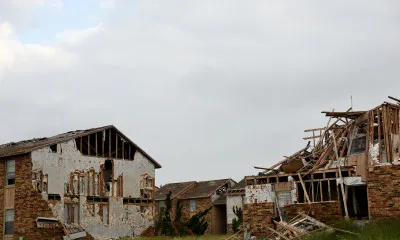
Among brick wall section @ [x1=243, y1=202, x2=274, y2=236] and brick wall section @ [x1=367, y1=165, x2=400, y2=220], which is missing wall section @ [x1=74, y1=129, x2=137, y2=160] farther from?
brick wall section @ [x1=367, y1=165, x2=400, y2=220]

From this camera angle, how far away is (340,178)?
25.7 m

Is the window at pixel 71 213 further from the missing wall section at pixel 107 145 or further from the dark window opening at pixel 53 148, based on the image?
the missing wall section at pixel 107 145

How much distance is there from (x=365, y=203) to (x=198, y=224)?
18.7m

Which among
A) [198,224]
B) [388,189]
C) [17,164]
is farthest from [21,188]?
[388,189]

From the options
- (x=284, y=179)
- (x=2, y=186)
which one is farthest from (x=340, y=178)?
(x=2, y=186)

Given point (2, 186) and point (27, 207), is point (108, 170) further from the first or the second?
point (2, 186)

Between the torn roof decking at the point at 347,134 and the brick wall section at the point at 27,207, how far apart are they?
14.0 m

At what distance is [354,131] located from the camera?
2730cm

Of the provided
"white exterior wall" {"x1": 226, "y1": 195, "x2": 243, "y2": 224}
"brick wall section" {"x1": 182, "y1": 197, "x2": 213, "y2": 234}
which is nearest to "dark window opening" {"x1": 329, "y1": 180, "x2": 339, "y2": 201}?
"white exterior wall" {"x1": 226, "y1": 195, "x2": 243, "y2": 224}

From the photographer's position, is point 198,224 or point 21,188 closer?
point 21,188

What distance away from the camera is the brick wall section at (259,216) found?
1089 inches

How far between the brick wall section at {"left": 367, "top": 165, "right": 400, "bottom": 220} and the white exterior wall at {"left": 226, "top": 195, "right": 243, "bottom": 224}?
25852mm

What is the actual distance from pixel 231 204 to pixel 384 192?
89.9 feet

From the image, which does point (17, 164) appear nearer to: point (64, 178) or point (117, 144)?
point (64, 178)
